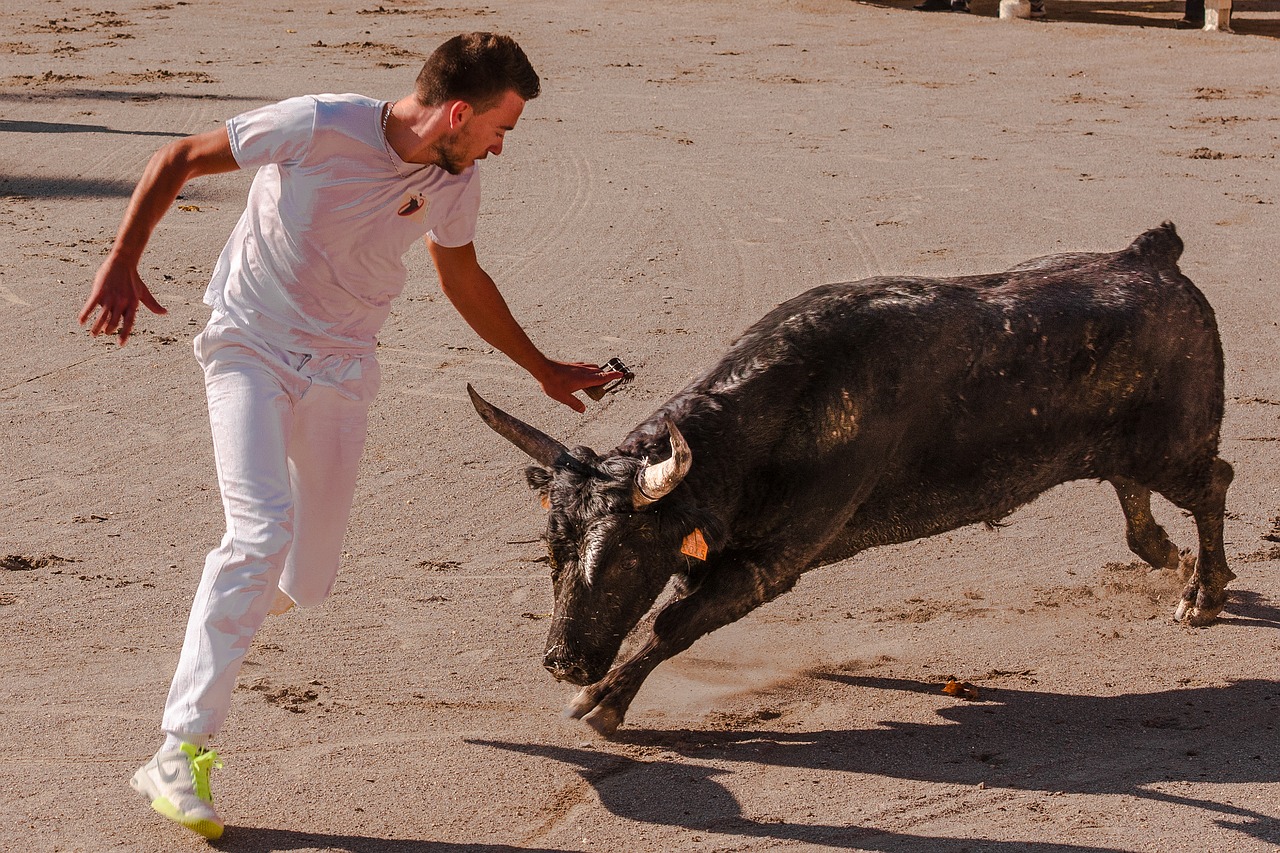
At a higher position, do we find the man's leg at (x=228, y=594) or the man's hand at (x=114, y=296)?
Answer: the man's hand at (x=114, y=296)

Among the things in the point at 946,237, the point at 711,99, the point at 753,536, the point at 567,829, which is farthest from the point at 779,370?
the point at 711,99

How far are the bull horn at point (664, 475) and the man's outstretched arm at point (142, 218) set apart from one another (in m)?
1.51

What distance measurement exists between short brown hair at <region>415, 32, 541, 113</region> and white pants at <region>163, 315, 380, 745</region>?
0.83m

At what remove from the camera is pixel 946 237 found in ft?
36.9

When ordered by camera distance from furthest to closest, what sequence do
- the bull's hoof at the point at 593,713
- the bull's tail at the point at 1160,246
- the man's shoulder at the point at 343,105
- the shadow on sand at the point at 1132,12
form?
the shadow on sand at the point at 1132,12, the bull's tail at the point at 1160,246, the bull's hoof at the point at 593,713, the man's shoulder at the point at 343,105

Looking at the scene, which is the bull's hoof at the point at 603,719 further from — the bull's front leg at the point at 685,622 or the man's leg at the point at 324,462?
the man's leg at the point at 324,462

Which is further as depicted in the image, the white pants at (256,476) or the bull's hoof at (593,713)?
the bull's hoof at (593,713)

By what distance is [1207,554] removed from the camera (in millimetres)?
6262

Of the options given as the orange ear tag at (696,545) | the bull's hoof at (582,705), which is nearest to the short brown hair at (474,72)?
the orange ear tag at (696,545)

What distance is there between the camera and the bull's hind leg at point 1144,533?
6457 mm

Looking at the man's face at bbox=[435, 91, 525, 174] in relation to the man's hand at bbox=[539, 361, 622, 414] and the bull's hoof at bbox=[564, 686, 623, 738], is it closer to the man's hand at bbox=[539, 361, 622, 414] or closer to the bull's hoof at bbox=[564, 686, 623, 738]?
the man's hand at bbox=[539, 361, 622, 414]

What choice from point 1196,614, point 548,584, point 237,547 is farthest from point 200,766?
point 1196,614

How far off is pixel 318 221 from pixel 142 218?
47 cm

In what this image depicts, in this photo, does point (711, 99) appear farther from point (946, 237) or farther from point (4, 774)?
point (4, 774)
